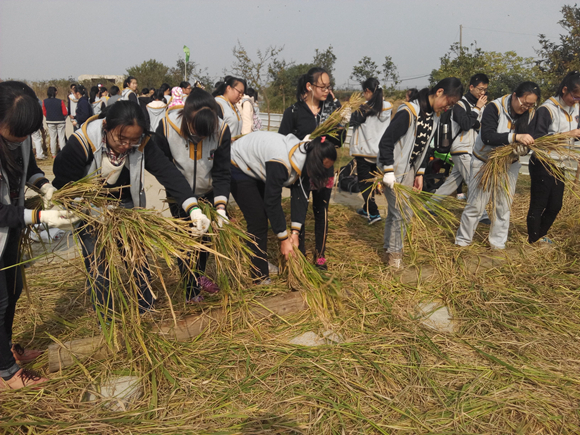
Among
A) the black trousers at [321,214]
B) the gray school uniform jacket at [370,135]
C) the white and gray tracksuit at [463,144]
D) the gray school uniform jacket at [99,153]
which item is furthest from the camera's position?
the gray school uniform jacket at [370,135]

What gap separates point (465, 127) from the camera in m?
4.54

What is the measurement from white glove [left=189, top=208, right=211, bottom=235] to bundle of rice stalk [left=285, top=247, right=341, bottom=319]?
0.72 metres

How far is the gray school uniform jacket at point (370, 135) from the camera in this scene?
473 centimetres

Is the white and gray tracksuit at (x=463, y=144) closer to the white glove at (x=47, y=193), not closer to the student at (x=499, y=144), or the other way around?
the student at (x=499, y=144)

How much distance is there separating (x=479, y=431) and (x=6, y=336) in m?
2.33

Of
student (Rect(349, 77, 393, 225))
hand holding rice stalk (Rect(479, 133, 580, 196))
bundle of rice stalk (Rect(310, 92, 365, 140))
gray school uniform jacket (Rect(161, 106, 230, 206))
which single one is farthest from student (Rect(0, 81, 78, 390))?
hand holding rice stalk (Rect(479, 133, 580, 196))

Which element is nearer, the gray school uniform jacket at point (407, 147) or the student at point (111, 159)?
the student at point (111, 159)

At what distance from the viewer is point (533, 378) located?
234 centimetres

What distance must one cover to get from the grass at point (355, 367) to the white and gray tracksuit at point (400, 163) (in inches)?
9.6

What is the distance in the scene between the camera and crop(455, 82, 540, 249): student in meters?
3.79

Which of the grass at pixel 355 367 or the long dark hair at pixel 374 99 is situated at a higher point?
the long dark hair at pixel 374 99

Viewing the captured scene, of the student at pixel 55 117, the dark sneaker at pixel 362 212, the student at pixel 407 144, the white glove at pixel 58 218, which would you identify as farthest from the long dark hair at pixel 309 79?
the student at pixel 55 117

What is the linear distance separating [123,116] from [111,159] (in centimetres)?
29

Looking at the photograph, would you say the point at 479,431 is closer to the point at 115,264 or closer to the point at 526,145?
the point at 115,264
